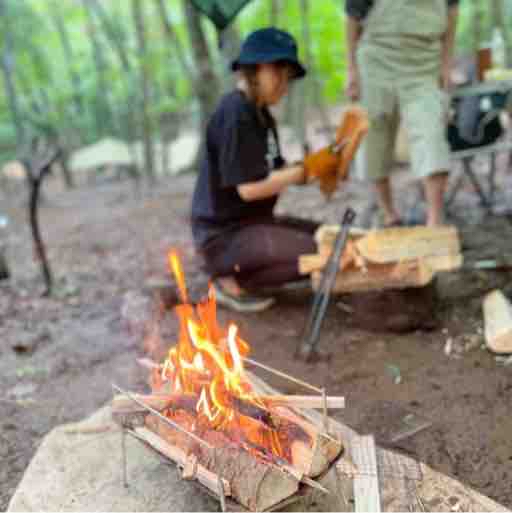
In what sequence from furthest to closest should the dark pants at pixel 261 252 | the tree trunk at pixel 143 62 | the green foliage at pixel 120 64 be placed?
the green foliage at pixel 120 64 < the tree trunk at pixel 143 62 < the dark pants at pixel 261 252

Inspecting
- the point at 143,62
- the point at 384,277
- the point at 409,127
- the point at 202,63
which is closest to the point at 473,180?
the point at 409,127

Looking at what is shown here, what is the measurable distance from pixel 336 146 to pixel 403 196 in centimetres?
320

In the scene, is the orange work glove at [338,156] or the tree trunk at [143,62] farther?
the tree trunk at [143,62]

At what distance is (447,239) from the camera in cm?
346

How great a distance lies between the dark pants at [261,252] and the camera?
12.0 ft

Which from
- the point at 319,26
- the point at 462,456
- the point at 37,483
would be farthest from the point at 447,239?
the point at 319,26

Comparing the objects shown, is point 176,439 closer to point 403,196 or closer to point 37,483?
point 37,483

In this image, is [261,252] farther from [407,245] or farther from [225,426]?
[225,426]

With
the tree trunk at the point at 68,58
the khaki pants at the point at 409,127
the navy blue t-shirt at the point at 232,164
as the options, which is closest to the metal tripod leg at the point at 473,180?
the khaki pants at the point at 409,127

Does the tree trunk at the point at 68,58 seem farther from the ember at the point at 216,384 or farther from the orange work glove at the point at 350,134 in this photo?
the ember at the point at 216,384

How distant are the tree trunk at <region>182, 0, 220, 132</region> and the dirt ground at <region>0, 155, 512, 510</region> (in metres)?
2.34

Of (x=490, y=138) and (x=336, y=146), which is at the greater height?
(x=336, y=146)

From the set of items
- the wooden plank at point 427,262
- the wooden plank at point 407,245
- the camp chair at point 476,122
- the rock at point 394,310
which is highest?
the camp chair at point 476,122

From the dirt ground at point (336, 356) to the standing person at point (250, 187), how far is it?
1.11ft
